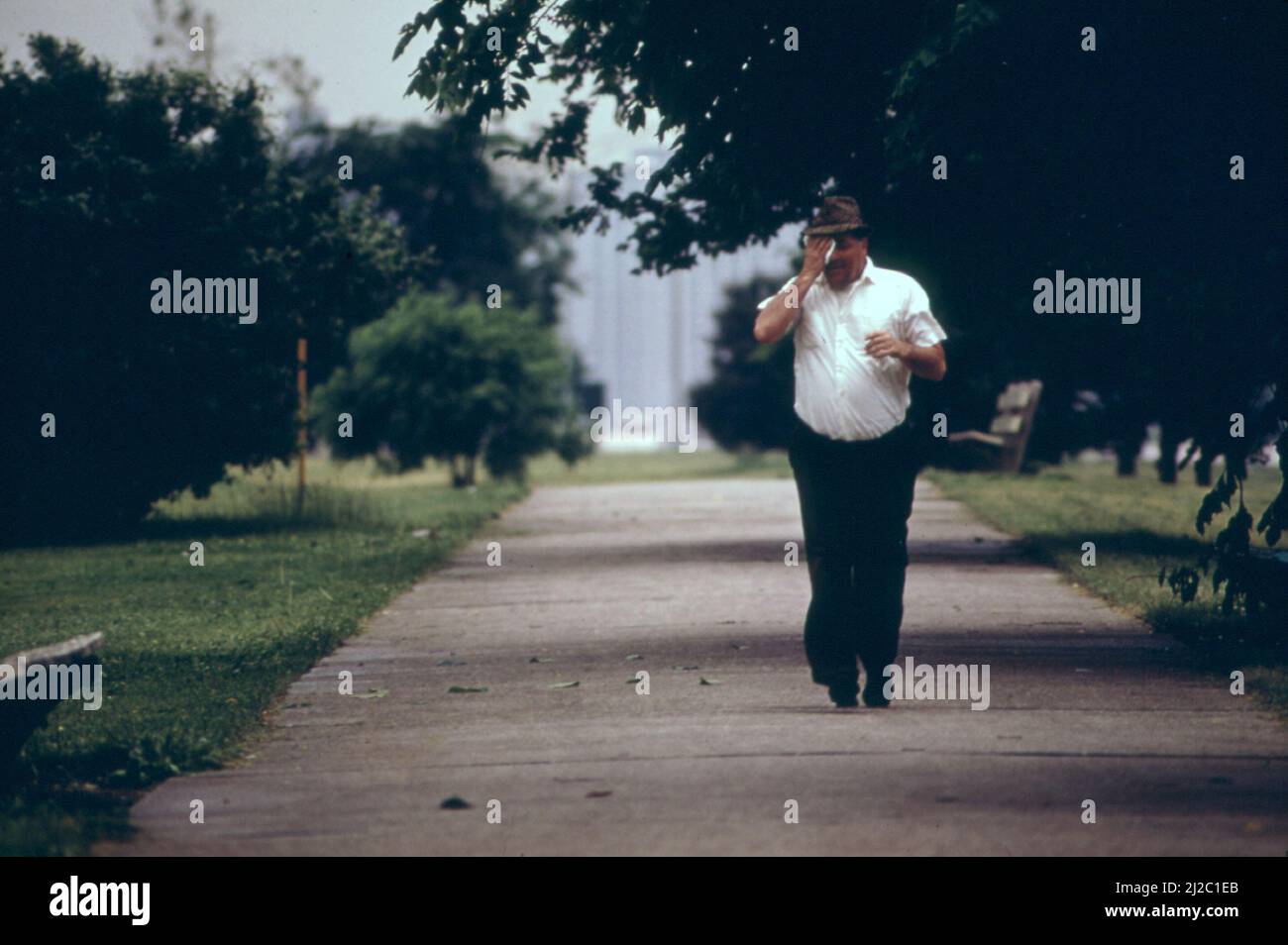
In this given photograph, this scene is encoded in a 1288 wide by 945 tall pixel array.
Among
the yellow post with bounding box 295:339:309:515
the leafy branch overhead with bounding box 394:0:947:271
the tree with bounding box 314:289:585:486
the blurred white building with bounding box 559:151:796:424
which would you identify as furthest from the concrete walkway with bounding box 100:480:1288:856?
the blurred white building with bounding box 559:151:796:424

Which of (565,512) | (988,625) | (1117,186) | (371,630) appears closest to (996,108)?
(1117,186)

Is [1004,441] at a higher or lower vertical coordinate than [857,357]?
lower

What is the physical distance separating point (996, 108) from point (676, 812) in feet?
21.4

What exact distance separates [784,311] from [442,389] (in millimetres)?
25515

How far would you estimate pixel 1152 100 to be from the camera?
1101 cm

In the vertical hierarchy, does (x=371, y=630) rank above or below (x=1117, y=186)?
below

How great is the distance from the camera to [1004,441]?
107 feet

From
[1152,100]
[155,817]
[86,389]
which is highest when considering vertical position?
[1152,100]

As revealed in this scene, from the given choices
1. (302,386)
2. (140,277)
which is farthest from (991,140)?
(302,386)

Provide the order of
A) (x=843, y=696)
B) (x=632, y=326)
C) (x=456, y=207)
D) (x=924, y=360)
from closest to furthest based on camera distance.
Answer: (x=924, y=360)
(x=843, y=696)
(x=456, y=207)
(x=632, y=326)

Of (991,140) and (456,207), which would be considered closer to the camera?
(991,140)

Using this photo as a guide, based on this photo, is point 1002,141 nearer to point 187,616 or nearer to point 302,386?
point 187,616
